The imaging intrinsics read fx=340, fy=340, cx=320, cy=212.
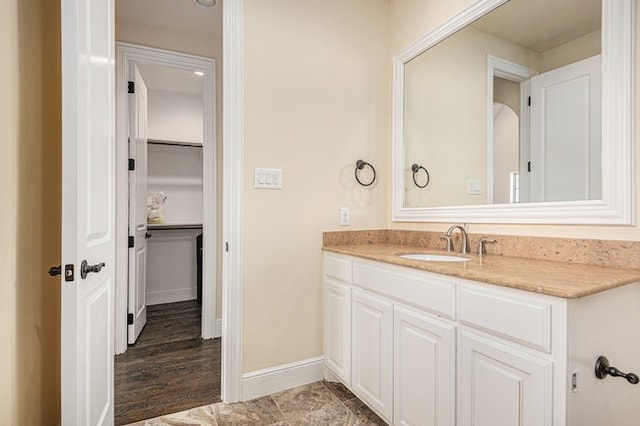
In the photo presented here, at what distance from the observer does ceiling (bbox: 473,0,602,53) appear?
1389 millimetres

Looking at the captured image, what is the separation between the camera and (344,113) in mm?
2283

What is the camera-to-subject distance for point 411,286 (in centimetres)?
146

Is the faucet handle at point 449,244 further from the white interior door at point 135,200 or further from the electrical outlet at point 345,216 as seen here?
the white interior door at point 135,200

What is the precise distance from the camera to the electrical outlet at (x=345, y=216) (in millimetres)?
2275

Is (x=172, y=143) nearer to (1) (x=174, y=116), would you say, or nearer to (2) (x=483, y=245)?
(1) (x=174, y=116)

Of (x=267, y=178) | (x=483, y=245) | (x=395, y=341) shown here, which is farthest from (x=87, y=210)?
(x=483, y=245)

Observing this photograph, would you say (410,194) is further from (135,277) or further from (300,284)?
(135,277)

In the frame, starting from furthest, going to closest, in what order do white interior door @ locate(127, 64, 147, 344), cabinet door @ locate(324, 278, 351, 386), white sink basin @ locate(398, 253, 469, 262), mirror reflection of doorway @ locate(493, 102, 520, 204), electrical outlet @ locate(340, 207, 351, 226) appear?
white interior door @ locate(127, 64, 147, 344) < electrical outlet @ locate(340, 207, 351, 226) < cabinet door @ locate(324, 278, 351, 386) < white sink basin @ locate(398, 253, 469, 262) < mirror reflection of doorway @ locate(493, 102, 520, 204)

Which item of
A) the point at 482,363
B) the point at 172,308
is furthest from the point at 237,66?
the point at 172,308

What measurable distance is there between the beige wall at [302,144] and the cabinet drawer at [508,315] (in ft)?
3.69

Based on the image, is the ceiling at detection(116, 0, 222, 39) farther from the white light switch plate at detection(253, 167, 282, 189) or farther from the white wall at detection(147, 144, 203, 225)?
the white wall at detection(147, 144, 203, 225)

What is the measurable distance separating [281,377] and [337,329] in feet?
1.52

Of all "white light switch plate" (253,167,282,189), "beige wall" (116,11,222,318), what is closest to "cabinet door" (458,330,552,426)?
"white light switch plate" (253,167,282,189)

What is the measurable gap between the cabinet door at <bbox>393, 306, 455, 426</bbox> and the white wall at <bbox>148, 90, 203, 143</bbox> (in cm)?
373
